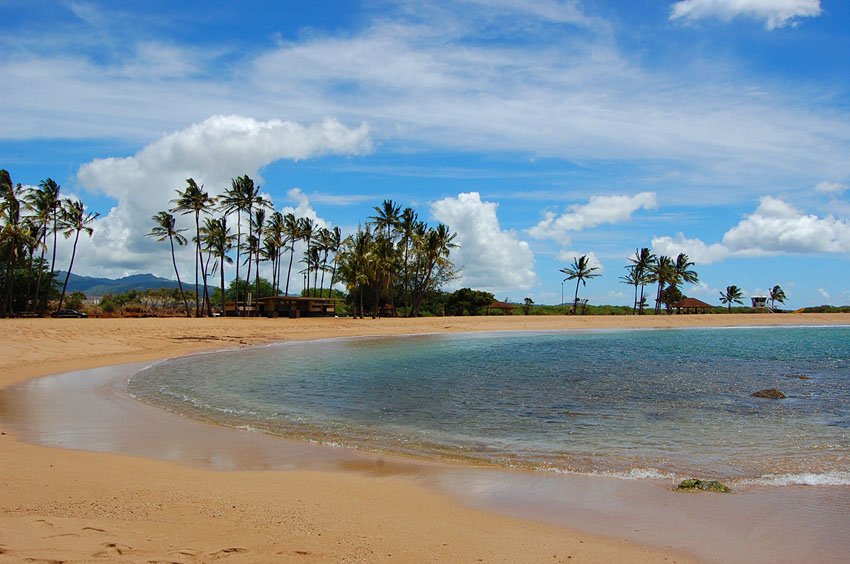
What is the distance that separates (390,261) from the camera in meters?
66.1

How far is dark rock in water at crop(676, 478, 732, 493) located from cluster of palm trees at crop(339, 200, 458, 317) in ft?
179

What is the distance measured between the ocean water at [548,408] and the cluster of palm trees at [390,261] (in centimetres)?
3724

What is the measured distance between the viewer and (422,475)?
7.83m

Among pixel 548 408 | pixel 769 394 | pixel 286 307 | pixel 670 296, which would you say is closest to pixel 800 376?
pixel 769 394

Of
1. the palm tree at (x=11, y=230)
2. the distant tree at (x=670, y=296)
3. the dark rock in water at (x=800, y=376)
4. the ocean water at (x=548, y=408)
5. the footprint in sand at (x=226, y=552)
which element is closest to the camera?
the footprint in sand at (x=226, y=552)

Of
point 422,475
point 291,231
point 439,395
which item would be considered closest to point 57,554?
point 422,475

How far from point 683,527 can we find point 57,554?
17.7 feet

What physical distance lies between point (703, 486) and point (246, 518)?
17.4ft

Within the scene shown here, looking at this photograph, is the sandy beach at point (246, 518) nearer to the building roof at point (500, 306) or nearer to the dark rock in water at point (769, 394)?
the dark rock in water at point (769, 394)

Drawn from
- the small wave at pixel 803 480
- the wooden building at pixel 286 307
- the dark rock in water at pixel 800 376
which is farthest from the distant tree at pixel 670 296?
the small wave at pixel 803 480

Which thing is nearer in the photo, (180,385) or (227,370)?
(180,385)

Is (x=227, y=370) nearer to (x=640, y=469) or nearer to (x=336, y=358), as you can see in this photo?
(x=336, y=358)

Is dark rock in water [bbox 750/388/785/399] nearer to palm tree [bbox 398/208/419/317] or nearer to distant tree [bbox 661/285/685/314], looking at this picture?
palm tree [bbox 398/208/419/317]

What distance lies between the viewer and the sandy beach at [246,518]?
4.77 meters
